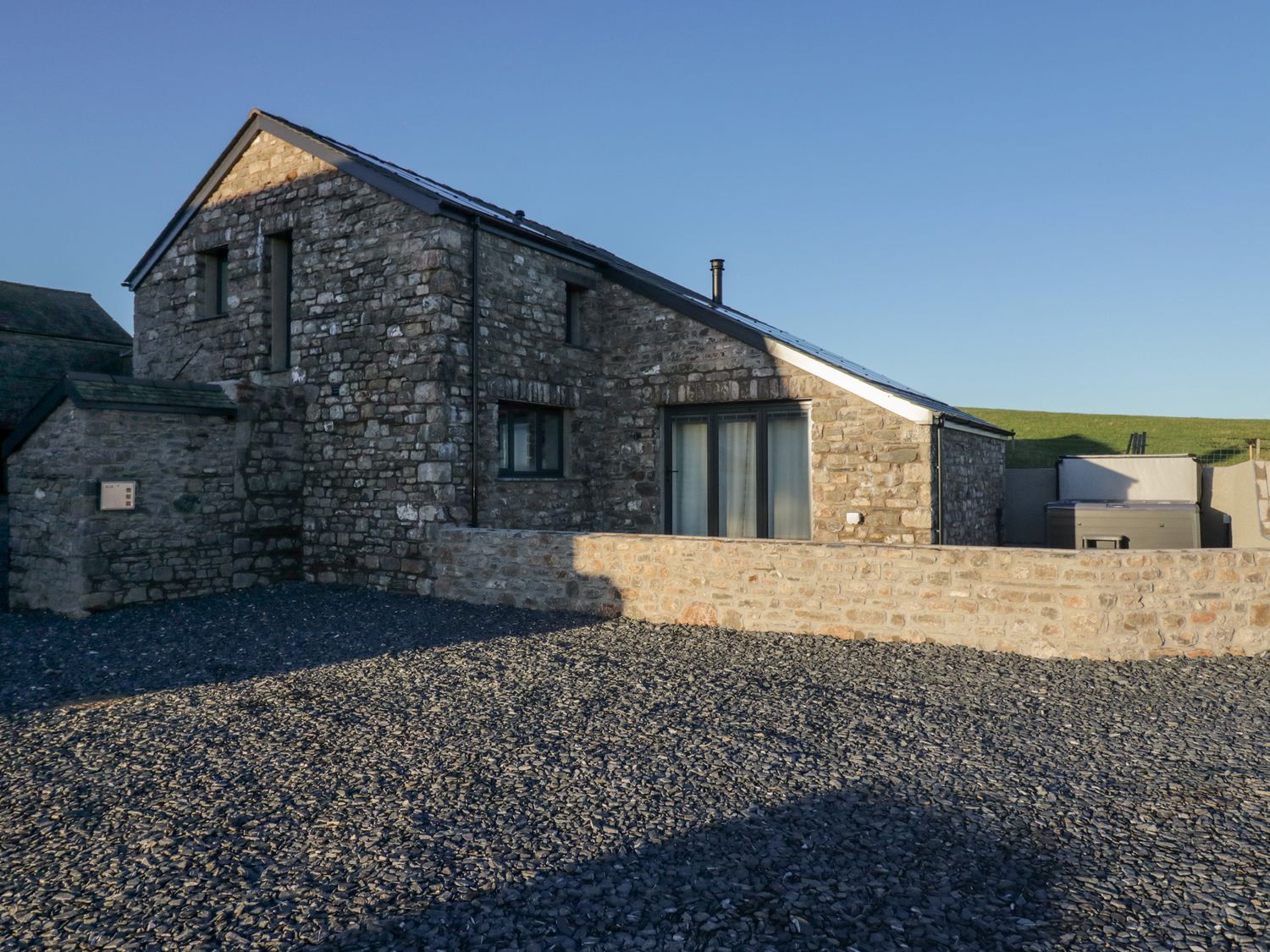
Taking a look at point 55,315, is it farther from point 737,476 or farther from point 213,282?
point 737,476

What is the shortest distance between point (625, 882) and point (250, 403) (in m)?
9.39

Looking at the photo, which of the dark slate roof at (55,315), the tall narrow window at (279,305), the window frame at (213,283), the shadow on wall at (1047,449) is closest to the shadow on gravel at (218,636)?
the tall narrow window at (279,305)

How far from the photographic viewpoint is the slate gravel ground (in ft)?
9.05

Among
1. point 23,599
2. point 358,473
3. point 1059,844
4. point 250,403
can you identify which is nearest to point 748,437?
point 358,473

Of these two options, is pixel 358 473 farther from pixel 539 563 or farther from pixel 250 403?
pixel 539 563

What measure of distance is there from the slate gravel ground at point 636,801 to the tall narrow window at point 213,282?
7.41 metres

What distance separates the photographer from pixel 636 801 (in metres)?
3.76

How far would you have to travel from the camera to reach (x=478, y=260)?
418 inches

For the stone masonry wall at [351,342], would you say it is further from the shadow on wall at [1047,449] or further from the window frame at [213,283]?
the shadow on wall at [1047,449]

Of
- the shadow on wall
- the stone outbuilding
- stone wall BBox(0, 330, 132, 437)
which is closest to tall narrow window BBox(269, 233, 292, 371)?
stone wall BBox(0, 330, 132, 437)

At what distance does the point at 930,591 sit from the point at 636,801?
416 cm

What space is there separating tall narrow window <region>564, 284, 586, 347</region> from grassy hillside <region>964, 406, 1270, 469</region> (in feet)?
57.6

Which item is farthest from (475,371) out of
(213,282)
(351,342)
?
(213,282)

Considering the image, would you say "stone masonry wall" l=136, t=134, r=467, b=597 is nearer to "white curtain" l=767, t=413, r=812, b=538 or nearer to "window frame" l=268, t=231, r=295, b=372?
"window frame" l=268, t=231, r=295, b=372
